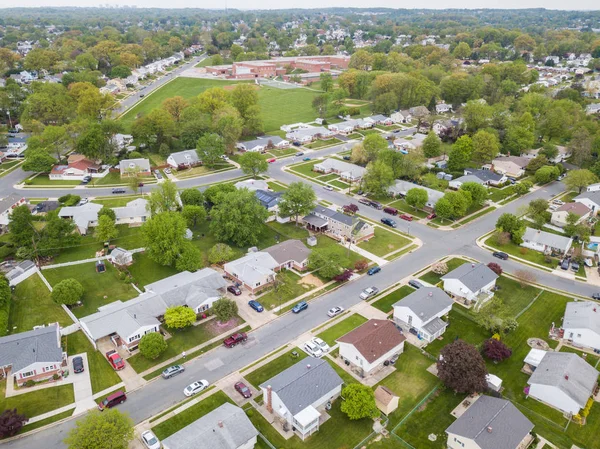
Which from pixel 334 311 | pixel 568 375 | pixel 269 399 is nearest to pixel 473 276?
pixel 568 375

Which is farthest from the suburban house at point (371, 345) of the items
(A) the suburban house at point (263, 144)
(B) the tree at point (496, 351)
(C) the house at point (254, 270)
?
(A) the suburban house at point (263, 144)

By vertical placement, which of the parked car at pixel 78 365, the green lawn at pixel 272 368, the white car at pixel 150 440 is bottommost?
the parked car at pixel 78 365

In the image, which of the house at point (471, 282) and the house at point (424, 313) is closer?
the house at point (424, 313)

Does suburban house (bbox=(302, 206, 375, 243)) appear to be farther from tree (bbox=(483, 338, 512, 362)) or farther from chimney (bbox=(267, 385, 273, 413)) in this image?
chimney (bbox=(267, 385, 273, 413))

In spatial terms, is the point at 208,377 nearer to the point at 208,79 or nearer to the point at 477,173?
the point at 477,173

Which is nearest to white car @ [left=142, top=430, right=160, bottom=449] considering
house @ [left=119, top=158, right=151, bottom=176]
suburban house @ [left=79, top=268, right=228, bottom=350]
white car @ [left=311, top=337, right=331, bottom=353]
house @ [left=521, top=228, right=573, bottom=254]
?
suburban house @ [left=79, top=268, right=228, bottom=350]

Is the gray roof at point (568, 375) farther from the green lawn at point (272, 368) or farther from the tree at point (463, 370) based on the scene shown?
the green lawn at point (272, 368)

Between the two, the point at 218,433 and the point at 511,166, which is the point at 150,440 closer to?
the point at 218,433
